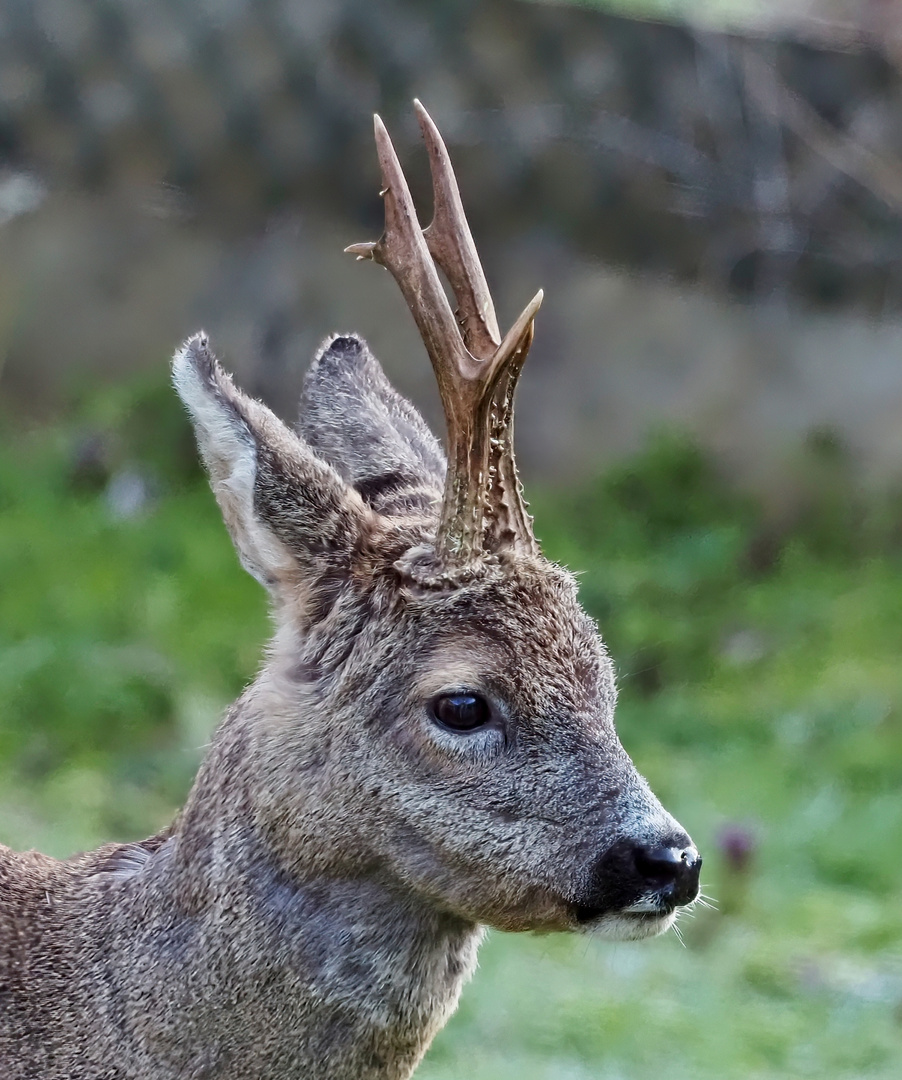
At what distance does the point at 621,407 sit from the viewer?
7602mm

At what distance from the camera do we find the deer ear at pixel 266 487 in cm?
260

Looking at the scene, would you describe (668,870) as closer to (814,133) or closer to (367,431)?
(367,431)

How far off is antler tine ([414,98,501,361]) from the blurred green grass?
148 cm

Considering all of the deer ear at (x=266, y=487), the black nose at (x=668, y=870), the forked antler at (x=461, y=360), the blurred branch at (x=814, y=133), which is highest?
the blurred branch at (x=814, y=133)

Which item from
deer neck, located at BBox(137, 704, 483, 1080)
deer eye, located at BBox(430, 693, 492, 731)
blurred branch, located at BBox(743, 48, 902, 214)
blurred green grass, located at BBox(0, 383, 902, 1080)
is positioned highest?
blurred branch, located at BBox(743, 48, 902, 214)

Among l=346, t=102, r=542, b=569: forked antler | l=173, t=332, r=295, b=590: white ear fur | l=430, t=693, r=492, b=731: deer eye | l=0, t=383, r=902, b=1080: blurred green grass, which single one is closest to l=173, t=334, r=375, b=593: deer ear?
l=173, t=332, r=295, b=590: white ear fur

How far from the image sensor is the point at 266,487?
2.62 meters

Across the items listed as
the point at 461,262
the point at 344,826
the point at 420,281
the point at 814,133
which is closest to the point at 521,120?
the point at 814,133

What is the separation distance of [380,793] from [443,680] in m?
0.18

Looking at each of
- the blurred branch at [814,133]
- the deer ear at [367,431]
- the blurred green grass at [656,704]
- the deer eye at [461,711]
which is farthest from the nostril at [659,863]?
the blurred branch at [814,133]

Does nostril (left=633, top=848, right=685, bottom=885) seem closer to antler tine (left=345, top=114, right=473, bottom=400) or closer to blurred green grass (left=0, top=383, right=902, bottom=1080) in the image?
antler tine (left=345, top=114, right=473, bottom=400)

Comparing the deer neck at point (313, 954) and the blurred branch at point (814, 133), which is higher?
the blurred branch at point (814, 133)

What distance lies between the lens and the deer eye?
2.54m

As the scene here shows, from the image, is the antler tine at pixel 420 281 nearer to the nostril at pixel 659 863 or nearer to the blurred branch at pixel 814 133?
the nostril at pixel 659 863
